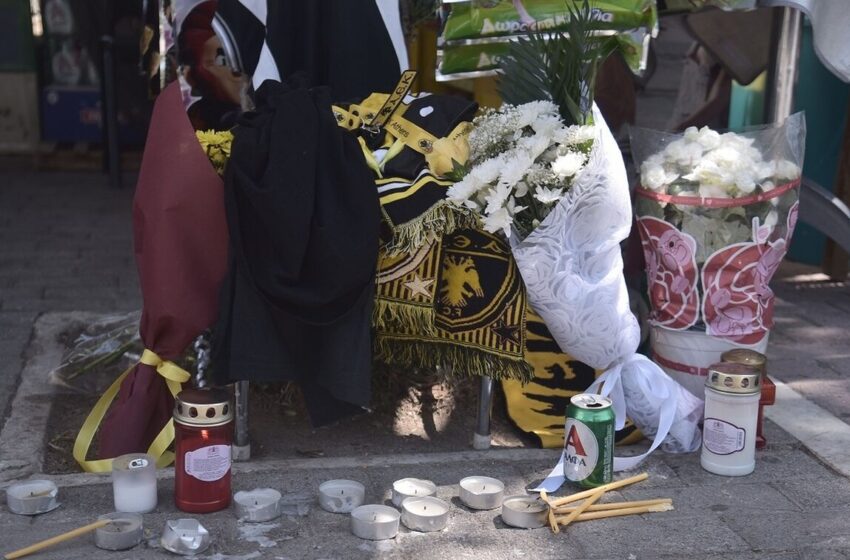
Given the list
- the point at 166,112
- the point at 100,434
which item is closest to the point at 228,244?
the point at 166,112

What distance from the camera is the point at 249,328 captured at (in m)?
3.26

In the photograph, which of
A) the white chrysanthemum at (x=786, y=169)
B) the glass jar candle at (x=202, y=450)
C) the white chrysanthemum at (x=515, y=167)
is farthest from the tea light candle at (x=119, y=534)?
the white chrysanthemum at (x=786, y=169)

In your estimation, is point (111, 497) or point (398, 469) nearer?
point (111, 497)

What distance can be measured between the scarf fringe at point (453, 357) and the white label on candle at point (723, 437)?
574mm

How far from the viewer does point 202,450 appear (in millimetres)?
3041

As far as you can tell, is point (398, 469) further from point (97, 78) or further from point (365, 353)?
point (97, 78)

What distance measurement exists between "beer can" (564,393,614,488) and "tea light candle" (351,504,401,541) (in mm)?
576

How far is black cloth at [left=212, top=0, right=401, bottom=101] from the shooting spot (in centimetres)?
400

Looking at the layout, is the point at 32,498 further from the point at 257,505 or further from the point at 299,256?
the point at 299,256

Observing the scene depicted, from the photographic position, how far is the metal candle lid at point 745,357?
348 centimetres

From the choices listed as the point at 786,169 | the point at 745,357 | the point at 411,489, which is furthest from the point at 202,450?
the point at 786,169

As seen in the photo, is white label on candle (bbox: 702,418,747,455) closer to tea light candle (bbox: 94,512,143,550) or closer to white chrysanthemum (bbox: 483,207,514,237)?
white chrysanthemum (bbox: 483,207,514,237)

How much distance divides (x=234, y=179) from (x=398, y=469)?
100 cm

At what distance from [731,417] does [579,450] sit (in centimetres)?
49
